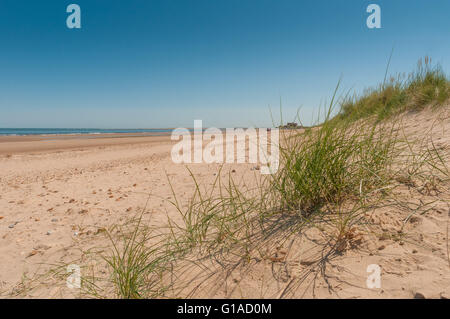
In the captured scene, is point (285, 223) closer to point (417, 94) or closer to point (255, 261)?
point (255, 261)

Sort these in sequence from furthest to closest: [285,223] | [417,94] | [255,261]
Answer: [417,94] < [285,223] < [255,261]

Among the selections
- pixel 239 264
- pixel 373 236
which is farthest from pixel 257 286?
pixel 373 236

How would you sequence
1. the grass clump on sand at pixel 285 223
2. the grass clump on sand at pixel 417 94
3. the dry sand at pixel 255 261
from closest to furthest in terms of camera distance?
the dry sand at pixel 255 261 → the grass clump on sand at pixel 285 223 → the grass clump on sand at pixel 417 94

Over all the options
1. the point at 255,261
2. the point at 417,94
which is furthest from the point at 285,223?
the point at 417,94

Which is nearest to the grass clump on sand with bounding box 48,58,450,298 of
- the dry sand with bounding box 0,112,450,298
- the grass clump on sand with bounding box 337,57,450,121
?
the dry sand with bounding box 0,112,450,298

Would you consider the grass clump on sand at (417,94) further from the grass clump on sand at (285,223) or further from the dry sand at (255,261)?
the grass clump on sand at (285,223)

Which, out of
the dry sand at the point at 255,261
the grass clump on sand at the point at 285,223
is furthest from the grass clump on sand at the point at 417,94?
the grass clump on sand at the point at 285,223

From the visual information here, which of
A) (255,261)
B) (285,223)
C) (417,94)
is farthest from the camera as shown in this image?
(417,94)

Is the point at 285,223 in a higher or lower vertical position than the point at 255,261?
higher

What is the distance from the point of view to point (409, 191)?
1742mm

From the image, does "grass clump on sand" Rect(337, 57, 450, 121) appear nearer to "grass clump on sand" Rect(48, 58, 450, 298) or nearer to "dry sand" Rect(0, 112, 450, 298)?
"dry sand" Rect(0, 112, 450, 298)

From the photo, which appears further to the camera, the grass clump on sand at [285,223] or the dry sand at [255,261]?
the grass clump on sand at [285,223]
